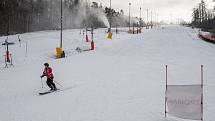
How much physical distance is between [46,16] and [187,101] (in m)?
131

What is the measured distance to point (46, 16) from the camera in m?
136

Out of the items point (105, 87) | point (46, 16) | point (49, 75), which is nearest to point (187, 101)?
point (105, 87)

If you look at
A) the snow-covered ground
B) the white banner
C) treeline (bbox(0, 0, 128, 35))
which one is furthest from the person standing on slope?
treeline (bbox(0, 0, 128, 35))

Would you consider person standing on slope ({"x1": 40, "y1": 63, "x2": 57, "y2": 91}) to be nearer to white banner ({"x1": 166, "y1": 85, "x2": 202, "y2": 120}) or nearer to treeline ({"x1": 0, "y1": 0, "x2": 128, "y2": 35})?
white banner ({"x1": 166, "y1": 85, "x2": 202, "y2": 120})

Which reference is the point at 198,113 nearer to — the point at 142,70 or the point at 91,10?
the point at 142,70

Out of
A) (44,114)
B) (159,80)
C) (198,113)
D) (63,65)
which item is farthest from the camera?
(63,65)

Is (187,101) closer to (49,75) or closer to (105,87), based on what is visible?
(105,87)

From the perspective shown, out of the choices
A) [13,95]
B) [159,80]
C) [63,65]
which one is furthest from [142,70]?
[13,95]

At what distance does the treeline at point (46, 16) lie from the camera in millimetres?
90988

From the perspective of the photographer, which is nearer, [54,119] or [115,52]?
[54,119]

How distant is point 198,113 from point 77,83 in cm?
876

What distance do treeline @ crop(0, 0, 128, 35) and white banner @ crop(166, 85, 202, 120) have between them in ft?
220

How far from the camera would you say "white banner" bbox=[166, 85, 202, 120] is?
30.8ft

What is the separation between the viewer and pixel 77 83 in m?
16.9
